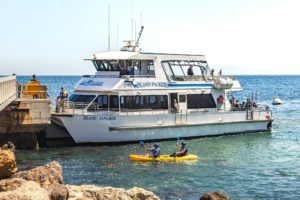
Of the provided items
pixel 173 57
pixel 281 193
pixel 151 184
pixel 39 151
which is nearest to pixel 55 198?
pixel 151 184

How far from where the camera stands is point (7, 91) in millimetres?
20297

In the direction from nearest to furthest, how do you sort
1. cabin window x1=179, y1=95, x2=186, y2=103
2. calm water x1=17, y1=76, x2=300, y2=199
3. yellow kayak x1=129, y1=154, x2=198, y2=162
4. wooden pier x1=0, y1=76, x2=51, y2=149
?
calm water x1=17, y1=76, x2=300, y2=199, yellow kayak x1=129, y1=154, x2=198, y2=162, wooden pier x1=0, y1=76, x2=51, y2=149, cabin window x1=179, y1=95, x2=186, y2=103

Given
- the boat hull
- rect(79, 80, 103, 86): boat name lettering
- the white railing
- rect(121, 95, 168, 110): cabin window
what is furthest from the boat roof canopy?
the white railing

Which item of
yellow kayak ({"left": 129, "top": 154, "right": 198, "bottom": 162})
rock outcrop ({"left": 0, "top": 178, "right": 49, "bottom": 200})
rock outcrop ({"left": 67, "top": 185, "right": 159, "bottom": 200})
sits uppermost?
rock outcrop ({"left": 0, "top": 178, "right": 49, "bottom": 200})

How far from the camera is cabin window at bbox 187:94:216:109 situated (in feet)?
93.7

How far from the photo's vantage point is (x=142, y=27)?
28984 mm

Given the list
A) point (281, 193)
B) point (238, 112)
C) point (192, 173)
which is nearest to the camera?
point (281, 193)

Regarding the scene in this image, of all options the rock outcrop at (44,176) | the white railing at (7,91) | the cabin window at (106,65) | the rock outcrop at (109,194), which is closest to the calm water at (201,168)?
the white railing at (7,91)

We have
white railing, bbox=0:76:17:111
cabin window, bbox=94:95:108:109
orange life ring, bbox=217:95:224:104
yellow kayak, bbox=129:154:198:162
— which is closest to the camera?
white railing, bbox=0:76:17:111

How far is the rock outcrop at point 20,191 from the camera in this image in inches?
382

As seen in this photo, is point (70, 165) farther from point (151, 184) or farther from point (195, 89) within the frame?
point (195, 89)

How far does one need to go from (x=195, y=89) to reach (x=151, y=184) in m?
12.0

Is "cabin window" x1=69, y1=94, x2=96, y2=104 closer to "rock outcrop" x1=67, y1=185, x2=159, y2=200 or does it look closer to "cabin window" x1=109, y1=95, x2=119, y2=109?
"cabin window" x1=109, y1=95, x2=119, y2=109

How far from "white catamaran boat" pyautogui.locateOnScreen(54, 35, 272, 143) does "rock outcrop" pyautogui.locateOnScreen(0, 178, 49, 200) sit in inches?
522
